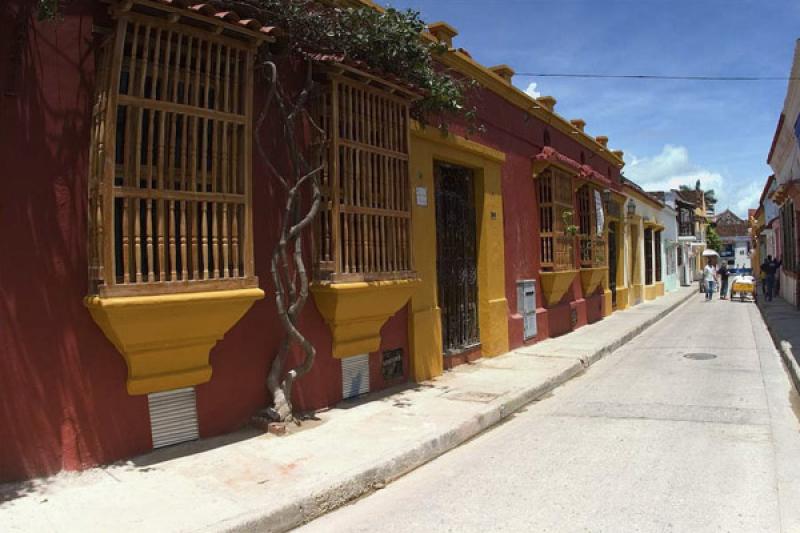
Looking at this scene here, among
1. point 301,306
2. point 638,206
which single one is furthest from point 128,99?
point 638,206

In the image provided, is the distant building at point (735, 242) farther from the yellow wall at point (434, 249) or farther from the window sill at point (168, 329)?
the window sill at point (168, 329)

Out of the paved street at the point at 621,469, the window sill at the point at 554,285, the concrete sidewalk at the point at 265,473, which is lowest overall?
the paved street at the point at 621,469

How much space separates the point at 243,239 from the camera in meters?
5.03

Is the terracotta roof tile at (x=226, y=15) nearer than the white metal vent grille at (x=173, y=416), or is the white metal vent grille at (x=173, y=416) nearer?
the terracotta roof tile at (x=226, y=15)

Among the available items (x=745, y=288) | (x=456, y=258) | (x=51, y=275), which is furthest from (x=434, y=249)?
(x=745, y=288)

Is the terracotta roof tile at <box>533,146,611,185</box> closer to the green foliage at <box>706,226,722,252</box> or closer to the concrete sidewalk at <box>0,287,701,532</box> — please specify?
the concrete sidewalk at <box>0,287,701,532</box>

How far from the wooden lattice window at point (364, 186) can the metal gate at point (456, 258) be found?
191cm

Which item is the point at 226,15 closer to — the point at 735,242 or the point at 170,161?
the point at 170,161

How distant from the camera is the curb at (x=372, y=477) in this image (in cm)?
374

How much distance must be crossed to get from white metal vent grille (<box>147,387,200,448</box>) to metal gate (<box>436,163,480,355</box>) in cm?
426

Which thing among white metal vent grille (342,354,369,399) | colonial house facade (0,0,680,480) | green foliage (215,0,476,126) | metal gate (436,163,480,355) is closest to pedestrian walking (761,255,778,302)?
metal gate (436,163,480,355)

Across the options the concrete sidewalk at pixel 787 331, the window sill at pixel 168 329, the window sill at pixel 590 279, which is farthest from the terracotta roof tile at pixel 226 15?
the window sill at pixel 590 279

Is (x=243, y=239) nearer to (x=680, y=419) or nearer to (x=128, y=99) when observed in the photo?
(x=128, y=99)

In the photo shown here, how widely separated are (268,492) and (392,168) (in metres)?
3.82
